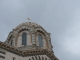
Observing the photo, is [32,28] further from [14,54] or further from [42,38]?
[14,54]

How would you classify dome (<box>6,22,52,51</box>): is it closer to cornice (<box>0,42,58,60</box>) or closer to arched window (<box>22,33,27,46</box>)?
arched window (<box>22,33,27,46</box>)

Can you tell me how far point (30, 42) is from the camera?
129ft

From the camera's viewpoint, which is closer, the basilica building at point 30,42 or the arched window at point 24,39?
the basilica building at point 30,42

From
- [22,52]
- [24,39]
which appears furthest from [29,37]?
[22,52]

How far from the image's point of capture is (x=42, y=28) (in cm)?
4247

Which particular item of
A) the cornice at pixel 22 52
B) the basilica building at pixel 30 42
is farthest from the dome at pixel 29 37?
the cornice at pixel 22 52

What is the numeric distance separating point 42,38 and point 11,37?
754 centimetres

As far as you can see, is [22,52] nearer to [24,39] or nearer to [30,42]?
[30,42]

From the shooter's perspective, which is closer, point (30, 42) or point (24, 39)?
point (30, 42)

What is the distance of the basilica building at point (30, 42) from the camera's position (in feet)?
112

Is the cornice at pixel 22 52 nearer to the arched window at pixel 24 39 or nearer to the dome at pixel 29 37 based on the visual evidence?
the dome at pixel 29 37

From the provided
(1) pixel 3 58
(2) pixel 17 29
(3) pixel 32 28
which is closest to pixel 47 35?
(3) pixel 32 28

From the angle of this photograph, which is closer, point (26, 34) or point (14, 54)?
point (14, 54)

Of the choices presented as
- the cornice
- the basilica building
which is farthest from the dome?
the cornice
